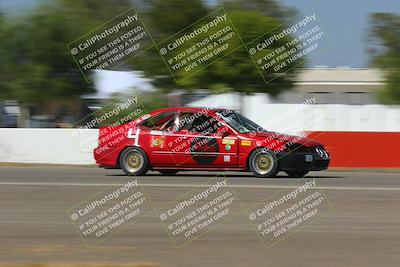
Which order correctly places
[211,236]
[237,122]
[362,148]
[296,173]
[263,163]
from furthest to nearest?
[362,148] → [296,173] → [237,122] → [263,163] → [211,236]

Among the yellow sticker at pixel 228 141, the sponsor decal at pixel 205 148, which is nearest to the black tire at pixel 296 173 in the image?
the yellow sticker at pixel 228 141

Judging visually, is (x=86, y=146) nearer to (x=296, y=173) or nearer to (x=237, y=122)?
(x=237, y=122)

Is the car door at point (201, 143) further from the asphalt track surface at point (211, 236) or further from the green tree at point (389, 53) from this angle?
the green tree at point (389, 53)

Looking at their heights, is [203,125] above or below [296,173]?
above

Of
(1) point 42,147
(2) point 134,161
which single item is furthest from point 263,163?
(1) point 42,147

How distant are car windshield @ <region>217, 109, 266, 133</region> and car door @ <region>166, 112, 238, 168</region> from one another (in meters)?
0.18

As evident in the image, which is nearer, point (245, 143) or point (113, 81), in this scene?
point (245, 143)

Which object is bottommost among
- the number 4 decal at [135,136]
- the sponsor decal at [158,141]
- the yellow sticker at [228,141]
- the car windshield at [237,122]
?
the yellow sticker at [228,141]

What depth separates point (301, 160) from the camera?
17.6m

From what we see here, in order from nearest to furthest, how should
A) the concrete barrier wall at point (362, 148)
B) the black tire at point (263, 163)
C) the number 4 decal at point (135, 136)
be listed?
the black tire at point (263, 163), the number 4 decal at point (135, 136), the concrete barrier wall at point (362, 148)

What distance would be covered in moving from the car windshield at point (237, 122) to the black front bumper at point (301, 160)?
91 centimetres

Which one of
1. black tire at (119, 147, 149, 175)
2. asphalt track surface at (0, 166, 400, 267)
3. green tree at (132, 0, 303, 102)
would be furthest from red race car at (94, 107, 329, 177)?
green tree at (132, 0, 303, 102)

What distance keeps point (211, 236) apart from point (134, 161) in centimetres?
885

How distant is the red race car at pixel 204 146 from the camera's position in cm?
1755
